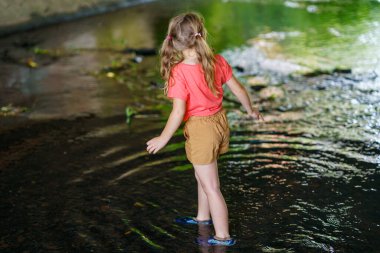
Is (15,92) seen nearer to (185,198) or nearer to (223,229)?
(185,198)

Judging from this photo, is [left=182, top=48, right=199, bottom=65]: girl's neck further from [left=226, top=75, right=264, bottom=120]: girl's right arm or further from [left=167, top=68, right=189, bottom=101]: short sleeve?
[left=226, top=75, right=264, bottom=120]: girl's right arm

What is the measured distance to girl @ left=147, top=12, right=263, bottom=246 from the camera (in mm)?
3770

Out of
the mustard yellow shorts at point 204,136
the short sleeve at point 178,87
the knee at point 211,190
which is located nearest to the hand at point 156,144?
the mustard yellow shorts at point 204,136

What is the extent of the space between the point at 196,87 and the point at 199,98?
9cm

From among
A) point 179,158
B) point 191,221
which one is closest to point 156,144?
point 191,221

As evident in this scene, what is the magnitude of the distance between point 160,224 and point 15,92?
4539 mm

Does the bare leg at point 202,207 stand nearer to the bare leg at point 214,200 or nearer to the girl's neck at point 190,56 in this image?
the bare leg at point 214,200

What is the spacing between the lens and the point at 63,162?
5.60 metres

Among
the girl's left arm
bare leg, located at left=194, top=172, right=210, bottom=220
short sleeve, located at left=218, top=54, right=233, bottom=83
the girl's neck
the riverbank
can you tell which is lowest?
bare leg, located at left=194, top=172, right=210, bottom=220

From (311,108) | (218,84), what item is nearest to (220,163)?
(218,84)

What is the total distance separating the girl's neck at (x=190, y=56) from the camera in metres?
3.82

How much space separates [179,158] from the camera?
18.6 ft

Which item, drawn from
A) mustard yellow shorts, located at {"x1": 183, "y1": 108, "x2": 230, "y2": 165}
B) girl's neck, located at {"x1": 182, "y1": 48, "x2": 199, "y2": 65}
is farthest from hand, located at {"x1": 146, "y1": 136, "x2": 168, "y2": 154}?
girl's neck, located at {"x1": 182, "y1": 48, "x2": 199, "y2": 65}

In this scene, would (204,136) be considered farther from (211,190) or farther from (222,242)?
(222,242)
